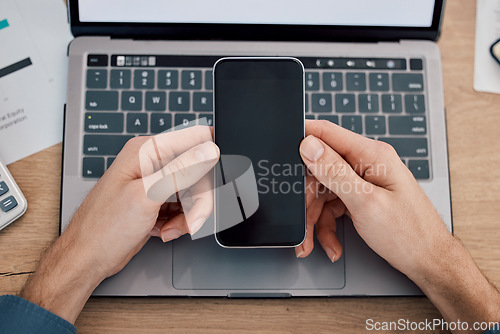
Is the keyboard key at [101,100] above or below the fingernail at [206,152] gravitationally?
above

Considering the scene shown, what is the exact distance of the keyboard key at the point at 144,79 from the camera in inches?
20.5

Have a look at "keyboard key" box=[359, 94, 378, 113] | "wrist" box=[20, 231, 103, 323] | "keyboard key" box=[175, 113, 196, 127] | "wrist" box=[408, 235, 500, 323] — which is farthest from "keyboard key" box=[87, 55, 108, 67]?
"wrist" box=[408, 235, 500, 323]

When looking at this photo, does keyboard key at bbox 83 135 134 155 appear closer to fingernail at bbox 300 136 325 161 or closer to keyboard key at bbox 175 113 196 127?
keyboard key at bbox 175 113 196 127

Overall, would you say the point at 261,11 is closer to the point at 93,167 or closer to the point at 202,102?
the point at 202,102

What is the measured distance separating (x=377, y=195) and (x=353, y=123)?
12cm

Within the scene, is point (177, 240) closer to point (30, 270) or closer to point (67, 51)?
point (30, 270)

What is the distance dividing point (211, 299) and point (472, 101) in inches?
16.6

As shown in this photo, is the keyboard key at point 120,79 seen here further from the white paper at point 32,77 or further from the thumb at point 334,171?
the thumb at point 334,171

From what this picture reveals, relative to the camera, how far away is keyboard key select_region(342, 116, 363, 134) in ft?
1.70

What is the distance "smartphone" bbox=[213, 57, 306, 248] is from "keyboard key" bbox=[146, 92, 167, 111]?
11cm

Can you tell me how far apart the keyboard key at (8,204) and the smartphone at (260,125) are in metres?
0.25

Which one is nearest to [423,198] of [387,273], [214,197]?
[387,273]

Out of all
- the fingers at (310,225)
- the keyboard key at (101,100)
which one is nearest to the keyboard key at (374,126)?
the fingers at (310,225)

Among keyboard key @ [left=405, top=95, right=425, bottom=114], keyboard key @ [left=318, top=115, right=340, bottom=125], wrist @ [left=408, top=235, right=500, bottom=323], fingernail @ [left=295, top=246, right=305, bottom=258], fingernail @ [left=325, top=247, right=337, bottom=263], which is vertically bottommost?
wrist @ [left=408, top=235, right=500, bottom=323]
